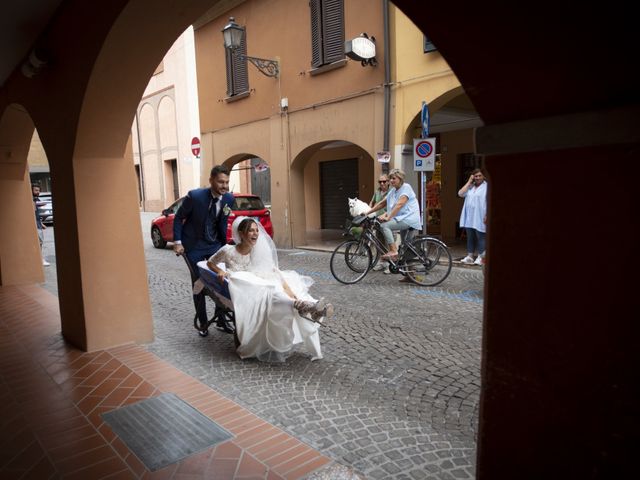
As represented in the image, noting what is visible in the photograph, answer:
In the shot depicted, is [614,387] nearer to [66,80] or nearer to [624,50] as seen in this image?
[624,50]

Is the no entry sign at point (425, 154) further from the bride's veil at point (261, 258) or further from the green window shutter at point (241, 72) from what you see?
the green window shutter at point (241, 72)

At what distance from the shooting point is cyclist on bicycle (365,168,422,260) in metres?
7.09

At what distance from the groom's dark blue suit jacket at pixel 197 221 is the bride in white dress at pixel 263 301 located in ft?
1.36

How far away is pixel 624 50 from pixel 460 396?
107 inches

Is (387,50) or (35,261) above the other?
(387,50)

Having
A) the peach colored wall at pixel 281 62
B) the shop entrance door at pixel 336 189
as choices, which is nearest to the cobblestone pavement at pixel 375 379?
the peach colored wall at pixel 281 62

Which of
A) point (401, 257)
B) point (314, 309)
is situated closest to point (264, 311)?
point (314, 309)

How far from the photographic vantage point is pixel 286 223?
1216 cm

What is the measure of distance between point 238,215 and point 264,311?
276 inches

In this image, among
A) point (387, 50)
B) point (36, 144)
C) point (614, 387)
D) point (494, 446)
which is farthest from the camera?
point (36, 144)

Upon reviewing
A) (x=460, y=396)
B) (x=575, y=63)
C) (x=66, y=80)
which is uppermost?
(x=66, y=80)

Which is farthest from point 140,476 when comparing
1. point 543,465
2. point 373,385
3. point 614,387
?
point 614,387

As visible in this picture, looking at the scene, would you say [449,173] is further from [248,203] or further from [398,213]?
[398,213]

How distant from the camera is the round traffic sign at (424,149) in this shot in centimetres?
817
